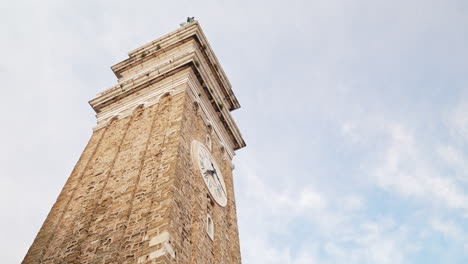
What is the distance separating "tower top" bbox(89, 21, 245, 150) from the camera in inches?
677

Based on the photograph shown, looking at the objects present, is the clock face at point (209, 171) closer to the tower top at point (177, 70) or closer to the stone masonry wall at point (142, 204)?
the stone masonry wall at point (142, 204)

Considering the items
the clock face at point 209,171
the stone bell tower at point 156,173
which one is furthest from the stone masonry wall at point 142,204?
the clock face at point 209,171

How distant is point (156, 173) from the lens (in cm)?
1175

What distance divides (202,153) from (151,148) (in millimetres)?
2028

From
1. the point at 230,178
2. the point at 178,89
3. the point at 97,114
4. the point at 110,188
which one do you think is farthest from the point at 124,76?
the point at 110,188

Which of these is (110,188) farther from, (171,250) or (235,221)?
(235,221)

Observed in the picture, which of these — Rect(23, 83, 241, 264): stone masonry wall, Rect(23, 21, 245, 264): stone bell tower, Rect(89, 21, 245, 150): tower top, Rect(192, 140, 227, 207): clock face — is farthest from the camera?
Rect(89, 21, 245, 150): tower top

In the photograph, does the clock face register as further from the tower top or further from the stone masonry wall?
the tower top

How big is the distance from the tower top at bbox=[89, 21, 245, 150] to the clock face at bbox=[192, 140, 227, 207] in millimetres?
3457

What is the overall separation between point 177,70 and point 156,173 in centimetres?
614

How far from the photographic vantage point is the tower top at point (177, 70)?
17.2 meters

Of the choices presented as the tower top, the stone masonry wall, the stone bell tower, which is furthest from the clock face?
the tower top

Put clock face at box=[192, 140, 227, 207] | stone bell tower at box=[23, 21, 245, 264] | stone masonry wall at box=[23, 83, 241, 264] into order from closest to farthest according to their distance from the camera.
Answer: stone masonry wall at box=[23, 83, 241, 264], stone bell tower at box=[23, 21, 245, 264], clock face at box=[192, 140, 227, 207]

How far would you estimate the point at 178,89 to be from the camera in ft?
→ 52.3
